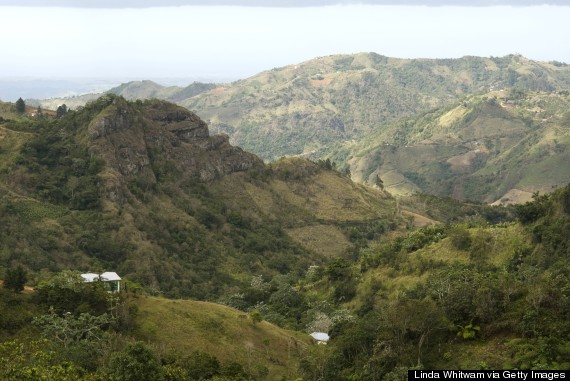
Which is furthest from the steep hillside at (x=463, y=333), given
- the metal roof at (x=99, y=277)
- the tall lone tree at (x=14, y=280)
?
the tall lone tree at (x=14, y=280)

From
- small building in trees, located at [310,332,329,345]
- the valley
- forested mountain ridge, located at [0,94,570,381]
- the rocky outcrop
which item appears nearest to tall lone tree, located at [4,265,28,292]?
the valley

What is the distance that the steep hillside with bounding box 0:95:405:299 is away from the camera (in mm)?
92750

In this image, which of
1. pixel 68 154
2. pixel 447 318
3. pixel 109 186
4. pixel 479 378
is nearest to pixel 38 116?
pixel 68 154

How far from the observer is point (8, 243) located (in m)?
84.8

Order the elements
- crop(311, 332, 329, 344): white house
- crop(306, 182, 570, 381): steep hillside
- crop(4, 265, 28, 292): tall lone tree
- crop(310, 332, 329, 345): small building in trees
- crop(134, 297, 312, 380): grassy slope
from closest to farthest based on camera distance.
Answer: crop(306, 182, 570, 381): steep hillside
crop(134, 297, 312, 380): grassy slope
crop(4, 265, 28, 292): tall lone tree
crop(310, 332, 329, 345): small building in trees
crop(311, 332, 329, 344): white house

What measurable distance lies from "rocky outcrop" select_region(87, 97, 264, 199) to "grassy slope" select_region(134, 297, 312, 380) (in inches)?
1971

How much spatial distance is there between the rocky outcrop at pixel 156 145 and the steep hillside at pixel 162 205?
9.3 inches

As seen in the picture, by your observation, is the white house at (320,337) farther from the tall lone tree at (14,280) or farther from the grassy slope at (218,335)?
the tall lone tree at (14,280)

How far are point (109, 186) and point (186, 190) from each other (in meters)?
18.7

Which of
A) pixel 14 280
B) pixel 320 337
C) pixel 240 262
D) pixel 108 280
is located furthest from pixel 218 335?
pixel 240 262

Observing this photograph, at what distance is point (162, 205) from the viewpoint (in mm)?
111375

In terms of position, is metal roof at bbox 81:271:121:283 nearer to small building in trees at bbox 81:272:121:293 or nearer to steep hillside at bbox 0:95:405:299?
small building in trees at bbox 81:272:121:293

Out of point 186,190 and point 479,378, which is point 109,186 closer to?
point 186,190

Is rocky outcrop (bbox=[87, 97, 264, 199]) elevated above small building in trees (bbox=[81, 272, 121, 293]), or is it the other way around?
rocky outcrop (bbox=[87, 97, 264, 199])
